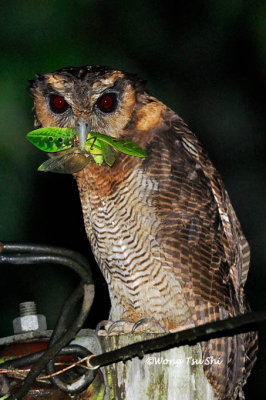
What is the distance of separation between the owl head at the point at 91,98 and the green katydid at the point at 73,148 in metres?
0.24

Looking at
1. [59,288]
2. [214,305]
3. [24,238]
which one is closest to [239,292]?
[214,305]

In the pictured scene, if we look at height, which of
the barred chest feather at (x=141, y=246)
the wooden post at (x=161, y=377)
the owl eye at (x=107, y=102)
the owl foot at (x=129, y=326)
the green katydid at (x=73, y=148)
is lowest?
the wooden post at (x=161, y=377)

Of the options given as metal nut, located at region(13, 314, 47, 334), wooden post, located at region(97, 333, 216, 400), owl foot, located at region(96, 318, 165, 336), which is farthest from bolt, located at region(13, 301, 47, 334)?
owl foot, located at region(96, 318, 165, 336)

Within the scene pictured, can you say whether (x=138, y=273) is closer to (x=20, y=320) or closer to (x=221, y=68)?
(x=20, y=320)

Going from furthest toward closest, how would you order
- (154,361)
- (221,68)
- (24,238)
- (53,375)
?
(221,68) → (24,238) → (154,361) → (53,375)

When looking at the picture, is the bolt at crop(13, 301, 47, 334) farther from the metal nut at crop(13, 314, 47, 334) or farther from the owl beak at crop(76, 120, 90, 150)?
the owl beak at crop(76, 120, 90, 150)

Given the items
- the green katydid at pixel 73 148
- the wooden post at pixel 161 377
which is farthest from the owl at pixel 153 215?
the wooden post at pixel 161 377

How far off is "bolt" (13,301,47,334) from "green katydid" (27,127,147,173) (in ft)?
1.88

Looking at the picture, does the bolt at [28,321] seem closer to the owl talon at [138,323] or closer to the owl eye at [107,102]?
the owl talon at [138,323]

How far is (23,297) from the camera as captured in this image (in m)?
6.08

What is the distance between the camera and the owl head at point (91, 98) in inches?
131

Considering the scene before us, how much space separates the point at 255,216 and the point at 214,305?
123 inches

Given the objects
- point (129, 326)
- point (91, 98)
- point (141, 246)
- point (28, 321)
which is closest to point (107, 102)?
point (91, 98)

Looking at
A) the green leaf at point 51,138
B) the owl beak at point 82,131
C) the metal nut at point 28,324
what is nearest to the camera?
the metal nut at point 28,324
